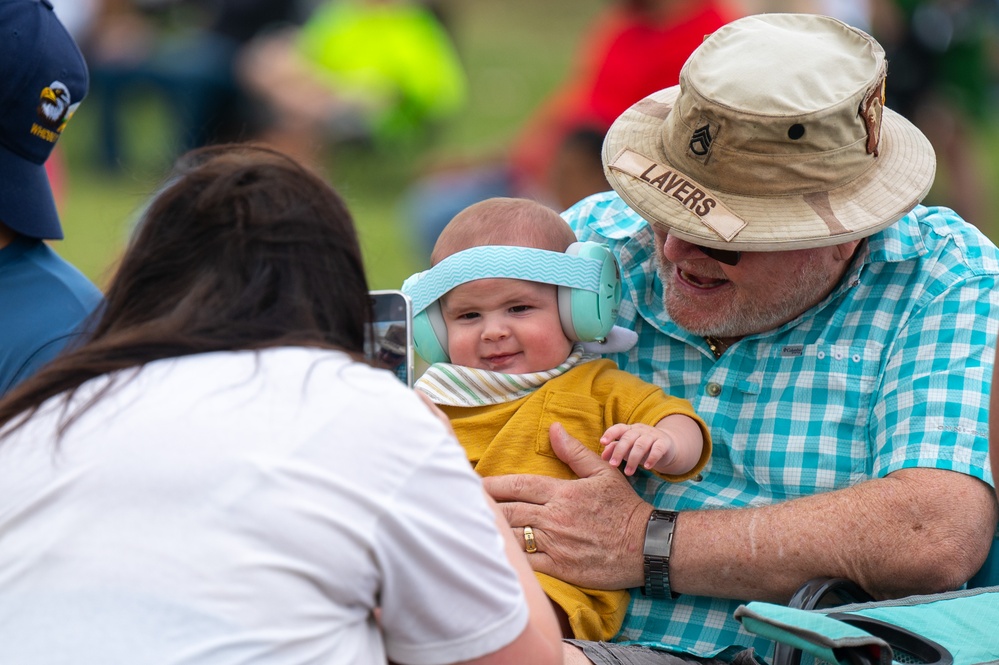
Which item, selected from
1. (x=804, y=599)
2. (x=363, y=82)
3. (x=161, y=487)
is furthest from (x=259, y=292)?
(x=363, y=82)

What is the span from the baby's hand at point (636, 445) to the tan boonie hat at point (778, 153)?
47 cm

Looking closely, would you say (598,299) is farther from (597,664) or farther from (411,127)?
(411,127)

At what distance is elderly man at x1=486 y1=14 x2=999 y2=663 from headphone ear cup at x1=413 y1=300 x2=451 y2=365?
0.42 meters

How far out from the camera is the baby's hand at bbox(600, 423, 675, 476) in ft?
9.02

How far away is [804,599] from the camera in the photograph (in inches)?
105

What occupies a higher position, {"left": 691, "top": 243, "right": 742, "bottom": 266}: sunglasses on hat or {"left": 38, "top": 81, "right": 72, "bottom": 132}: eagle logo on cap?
{"left": 38, "top": 81, "right": 72, "bottom": 132}: eagle logo on cap

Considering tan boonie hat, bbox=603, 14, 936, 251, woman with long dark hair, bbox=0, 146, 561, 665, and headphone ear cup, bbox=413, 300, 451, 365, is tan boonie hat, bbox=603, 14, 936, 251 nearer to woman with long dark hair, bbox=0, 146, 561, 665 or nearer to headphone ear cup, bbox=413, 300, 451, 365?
headphone ear cup, bbox=413, 300, 451, 365

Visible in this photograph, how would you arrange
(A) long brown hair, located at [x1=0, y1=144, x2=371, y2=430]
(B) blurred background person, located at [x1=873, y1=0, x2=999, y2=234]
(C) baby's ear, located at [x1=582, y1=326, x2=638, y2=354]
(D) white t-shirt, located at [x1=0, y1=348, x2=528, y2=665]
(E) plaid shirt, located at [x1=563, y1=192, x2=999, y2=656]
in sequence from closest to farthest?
(D) white t-shirt, located at [x1=0, y1=348, x2=528, y2=665]
(A) long brown hair, located at [x1=0, y1=144, x2=371, y2=430]
(E) plaid shirt, located at [x1=563, y1=192, x2=999, y2=656]
(C) baby's ear, located at [x1=582, y1=326, x2=638, y2=354]
(B) blurred background person, located at [x1=873, y1=0, x2=999, y2=234]

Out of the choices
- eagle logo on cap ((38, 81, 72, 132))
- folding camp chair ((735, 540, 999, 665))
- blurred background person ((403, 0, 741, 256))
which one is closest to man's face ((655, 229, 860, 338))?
folding camp chair ((735, 540, 999, 665))

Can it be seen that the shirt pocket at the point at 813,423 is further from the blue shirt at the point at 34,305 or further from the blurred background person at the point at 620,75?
the blurred background person at the point at 620,75

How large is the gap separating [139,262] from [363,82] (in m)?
10.1

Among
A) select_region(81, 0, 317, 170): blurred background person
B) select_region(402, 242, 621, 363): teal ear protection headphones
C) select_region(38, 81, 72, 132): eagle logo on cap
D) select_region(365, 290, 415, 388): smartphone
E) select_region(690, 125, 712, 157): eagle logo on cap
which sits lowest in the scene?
select_region(81, 0, 317, 170): blurred background person

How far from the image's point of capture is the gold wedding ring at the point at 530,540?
113 inches

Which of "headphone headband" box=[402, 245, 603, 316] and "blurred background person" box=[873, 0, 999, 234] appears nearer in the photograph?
"headphone headband" box=[402, 245, 603, 316]
